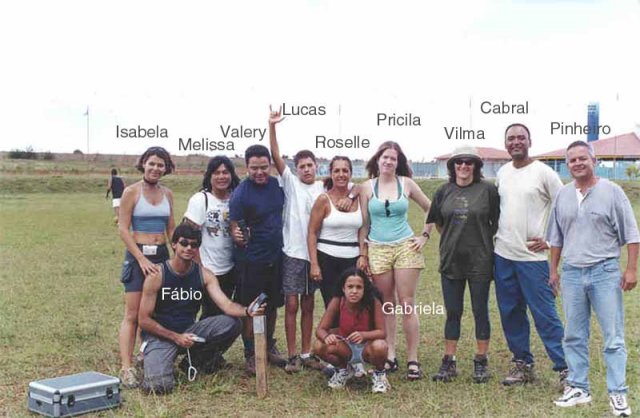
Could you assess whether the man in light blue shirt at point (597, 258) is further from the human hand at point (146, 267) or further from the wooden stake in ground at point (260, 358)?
the human hand at point (146, 267)

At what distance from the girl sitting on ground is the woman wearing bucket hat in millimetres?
569

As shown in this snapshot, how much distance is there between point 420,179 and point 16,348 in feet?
59.1

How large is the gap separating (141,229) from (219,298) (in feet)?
2.62

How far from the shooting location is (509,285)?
5.34 meters

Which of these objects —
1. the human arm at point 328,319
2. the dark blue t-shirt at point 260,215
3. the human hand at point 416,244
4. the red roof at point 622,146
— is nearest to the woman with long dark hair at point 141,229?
the dark blue t-shirt at point 260,215

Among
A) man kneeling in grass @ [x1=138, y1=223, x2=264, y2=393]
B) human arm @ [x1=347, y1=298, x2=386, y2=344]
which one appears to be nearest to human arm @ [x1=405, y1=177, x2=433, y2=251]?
human arm @ [x1=347, y1=298, x2=386, y2=344]

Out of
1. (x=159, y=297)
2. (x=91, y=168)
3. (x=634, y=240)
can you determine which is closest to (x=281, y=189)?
(x=159, y=297)

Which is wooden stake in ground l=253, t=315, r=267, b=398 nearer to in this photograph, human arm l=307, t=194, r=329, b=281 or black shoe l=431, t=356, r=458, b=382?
human arm l=307, t=194, r=329, b=281

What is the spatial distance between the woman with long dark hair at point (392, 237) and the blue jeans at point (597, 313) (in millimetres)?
1189

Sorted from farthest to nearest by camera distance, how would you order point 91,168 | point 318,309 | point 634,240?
point 91,168
point 318,309
point 634,240

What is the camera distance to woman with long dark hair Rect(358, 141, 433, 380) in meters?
5.48

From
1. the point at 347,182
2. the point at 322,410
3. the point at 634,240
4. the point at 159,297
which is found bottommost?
the point at 322,410

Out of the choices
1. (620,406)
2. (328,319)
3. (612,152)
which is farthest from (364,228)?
(612,152)

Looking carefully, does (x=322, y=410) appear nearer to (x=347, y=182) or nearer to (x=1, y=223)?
(x=347, y=182)
